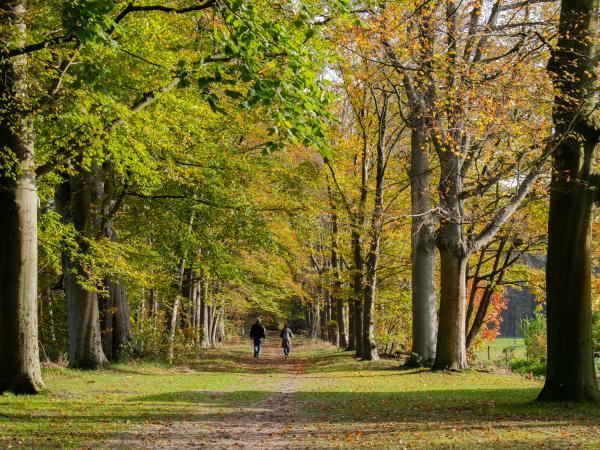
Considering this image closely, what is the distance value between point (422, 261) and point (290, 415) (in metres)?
9.54

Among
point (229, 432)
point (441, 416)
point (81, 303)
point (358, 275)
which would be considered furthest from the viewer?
point (358, 275)

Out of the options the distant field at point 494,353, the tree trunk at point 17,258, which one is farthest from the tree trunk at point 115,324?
the distant field at point 494,353

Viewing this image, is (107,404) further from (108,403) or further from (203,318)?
(203,318)

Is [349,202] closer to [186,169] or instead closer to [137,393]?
[186,169]

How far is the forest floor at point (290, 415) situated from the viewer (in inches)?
304

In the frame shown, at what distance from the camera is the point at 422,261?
19109 millimetres

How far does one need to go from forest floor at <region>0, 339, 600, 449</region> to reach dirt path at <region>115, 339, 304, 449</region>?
2 centimetres

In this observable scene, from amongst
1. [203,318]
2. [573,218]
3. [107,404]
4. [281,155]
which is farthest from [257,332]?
[573,218]

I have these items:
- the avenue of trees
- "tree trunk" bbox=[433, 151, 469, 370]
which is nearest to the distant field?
"tree trunk" bbox=[433, 151, 469, 370]

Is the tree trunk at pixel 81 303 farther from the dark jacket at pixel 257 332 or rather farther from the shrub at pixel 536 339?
the shrub at pixel 536 339

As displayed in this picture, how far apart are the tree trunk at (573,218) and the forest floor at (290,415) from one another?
57 cm

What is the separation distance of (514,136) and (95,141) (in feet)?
29.0

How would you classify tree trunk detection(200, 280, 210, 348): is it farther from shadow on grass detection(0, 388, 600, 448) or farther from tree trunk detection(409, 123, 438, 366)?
shadow on grass detection(0, 388, 600, 448)

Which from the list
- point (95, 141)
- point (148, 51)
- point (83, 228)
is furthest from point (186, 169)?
point (95, 141)
